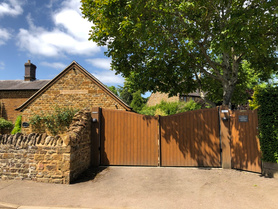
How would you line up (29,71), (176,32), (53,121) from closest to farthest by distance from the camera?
(176,32)
(53,121)
(29,71)

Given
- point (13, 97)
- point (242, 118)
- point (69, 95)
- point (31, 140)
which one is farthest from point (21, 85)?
point (242, 118)

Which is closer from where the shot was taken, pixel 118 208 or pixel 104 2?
pixel 118 208

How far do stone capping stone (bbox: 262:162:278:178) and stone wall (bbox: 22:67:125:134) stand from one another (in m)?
10.0

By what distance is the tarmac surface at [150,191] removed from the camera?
456 centimetres

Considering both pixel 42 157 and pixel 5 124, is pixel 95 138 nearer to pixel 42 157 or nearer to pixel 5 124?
pixel 42 157

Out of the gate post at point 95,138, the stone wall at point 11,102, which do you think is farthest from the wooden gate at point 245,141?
the stone wall at point 11,102

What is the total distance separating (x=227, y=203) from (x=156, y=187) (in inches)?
76.0

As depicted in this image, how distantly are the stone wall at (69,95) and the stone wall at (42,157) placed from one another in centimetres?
724

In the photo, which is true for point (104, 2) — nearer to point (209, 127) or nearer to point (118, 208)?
point (209, 127)

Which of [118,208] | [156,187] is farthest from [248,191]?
[118,208]

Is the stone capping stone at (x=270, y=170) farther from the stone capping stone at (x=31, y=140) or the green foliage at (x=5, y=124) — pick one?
the green foliage at (x=5, y=124)

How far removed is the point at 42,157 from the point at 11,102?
2039cm

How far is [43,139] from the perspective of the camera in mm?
6410

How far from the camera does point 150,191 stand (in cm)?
538
